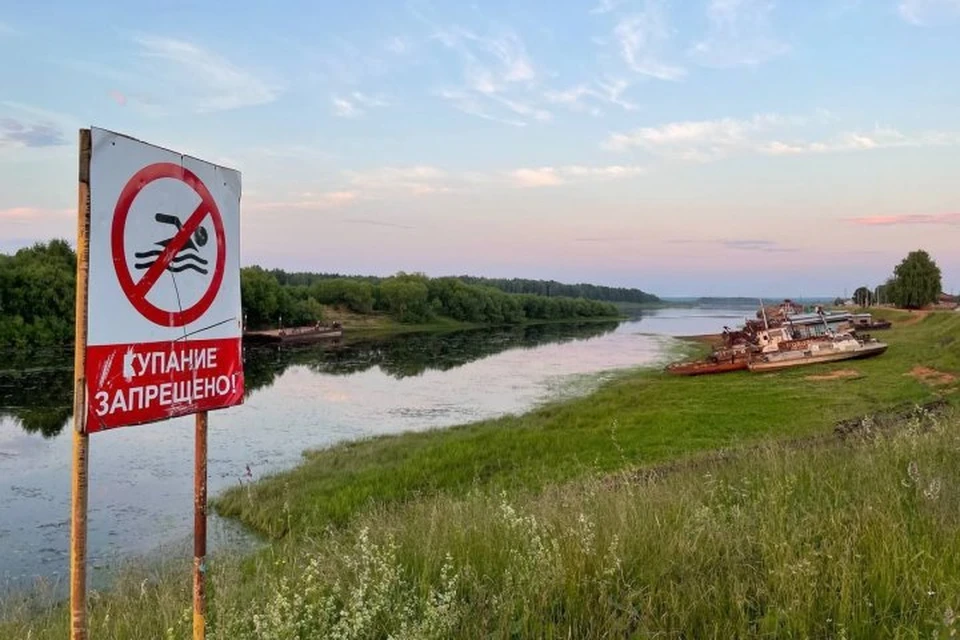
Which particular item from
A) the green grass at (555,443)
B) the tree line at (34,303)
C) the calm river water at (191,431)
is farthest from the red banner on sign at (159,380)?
the tree line at (34,303)

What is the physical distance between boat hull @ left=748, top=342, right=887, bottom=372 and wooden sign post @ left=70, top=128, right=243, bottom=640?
36.5m

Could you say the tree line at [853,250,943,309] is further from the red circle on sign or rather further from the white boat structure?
the red circle on sign

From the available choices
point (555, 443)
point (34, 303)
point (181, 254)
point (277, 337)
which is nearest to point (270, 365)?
point (277, 337)

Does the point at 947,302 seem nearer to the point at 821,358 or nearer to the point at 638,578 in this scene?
the point at 821,358

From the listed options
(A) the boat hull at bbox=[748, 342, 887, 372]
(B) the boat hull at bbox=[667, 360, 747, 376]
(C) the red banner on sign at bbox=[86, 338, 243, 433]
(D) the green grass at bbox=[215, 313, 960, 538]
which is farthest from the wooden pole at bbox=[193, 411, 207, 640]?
(A) the boat hull at bbox=[748, 342, 887, 372]

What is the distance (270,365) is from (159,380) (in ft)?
157

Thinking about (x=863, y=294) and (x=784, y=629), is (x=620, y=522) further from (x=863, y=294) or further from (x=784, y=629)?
(x=863, y=294)

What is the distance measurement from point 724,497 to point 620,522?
1747 millimetres

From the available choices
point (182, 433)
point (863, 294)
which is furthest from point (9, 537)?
point (863, 294)

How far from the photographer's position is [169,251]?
2.78m

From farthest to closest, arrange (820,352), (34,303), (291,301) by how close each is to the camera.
Answer: 1. (291,301)
2. (34,303)
3. (820,352)

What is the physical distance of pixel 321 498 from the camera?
46.3 feet

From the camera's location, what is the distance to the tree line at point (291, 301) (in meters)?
60.4

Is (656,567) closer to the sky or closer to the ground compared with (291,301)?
closer to the ground
